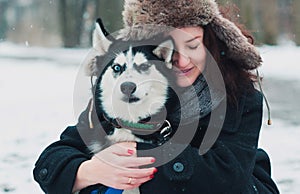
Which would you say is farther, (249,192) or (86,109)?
(86,109)

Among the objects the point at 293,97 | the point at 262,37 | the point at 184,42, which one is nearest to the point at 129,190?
the point at 184,42

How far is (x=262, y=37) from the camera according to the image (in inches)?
704

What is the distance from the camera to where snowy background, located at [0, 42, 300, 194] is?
4.95 metres

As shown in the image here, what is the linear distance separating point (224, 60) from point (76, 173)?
2.20 ft

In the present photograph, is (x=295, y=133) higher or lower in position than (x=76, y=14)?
higher

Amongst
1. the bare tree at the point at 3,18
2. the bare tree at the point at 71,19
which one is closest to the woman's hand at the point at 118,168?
the bare tree at the point at 71,19

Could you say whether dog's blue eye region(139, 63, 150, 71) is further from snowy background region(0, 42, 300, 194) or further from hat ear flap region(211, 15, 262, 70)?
snowy background region(0, 42, 300, 194)

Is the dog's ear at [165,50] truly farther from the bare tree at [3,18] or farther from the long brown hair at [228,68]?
the bare tree at [3,18]

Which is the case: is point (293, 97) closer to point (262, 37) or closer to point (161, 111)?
point (161, 111)

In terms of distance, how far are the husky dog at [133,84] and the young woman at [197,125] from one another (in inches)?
1.7

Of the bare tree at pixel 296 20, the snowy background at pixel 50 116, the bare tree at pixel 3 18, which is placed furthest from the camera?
the bare tree at pixel 3 18

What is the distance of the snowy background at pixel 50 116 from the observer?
4.95 metres

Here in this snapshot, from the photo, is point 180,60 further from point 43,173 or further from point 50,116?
point 50,116

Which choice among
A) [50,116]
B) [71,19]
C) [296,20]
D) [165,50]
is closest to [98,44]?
[165,50]
